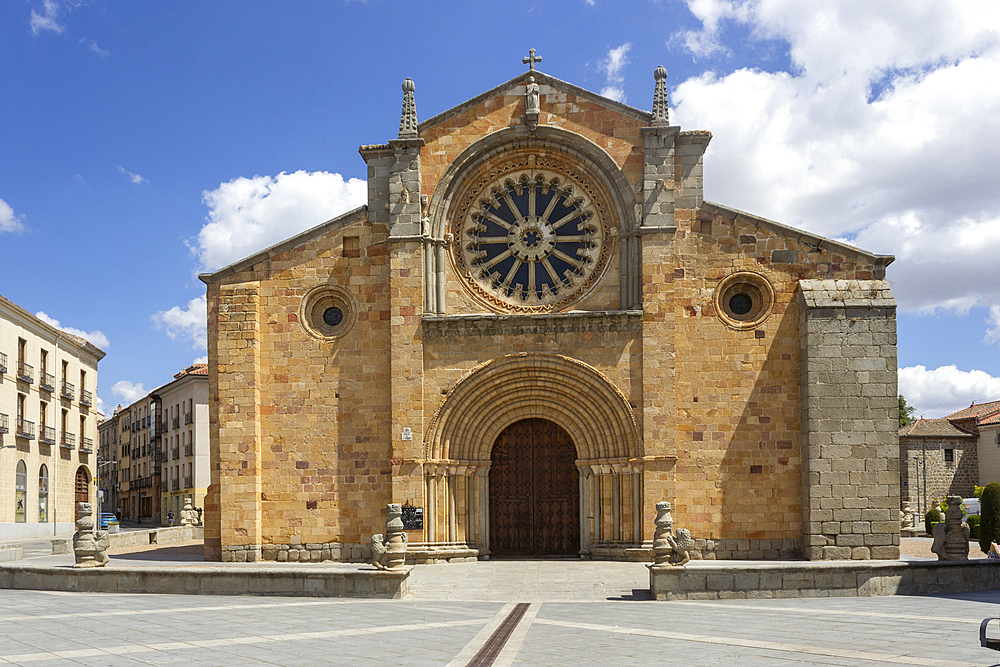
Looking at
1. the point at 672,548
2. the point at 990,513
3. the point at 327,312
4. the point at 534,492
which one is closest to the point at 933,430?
the point at 990,513

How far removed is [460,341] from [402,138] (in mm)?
4669

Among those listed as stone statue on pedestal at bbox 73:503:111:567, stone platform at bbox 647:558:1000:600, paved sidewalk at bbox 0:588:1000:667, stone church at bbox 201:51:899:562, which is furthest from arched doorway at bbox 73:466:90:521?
stone platform at bbox 647:558:1000:600

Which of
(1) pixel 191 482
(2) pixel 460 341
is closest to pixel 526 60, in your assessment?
(2) pixel 460 341

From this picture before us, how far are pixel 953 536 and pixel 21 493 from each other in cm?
3160

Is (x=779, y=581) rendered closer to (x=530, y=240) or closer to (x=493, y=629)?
(x=493, y=629)

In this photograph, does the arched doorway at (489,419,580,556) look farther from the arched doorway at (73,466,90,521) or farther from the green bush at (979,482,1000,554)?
the arched doorway at (73,466,90,521)

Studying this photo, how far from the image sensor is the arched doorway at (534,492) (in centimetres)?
1969

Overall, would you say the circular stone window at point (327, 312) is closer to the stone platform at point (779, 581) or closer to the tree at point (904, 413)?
the stone platform at point (779, 581)

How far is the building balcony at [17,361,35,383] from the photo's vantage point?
3394cm

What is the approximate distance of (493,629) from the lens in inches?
411

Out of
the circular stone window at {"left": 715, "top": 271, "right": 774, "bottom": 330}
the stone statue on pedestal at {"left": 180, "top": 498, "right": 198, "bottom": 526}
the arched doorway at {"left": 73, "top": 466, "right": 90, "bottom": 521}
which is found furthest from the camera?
the arched doorway at {"left": 73, "top": 466, "right": 90, "bottom": 521}

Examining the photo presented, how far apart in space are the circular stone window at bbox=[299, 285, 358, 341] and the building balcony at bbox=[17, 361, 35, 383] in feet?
64.4

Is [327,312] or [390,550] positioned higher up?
[327,312]

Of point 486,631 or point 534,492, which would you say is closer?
point 486,631
